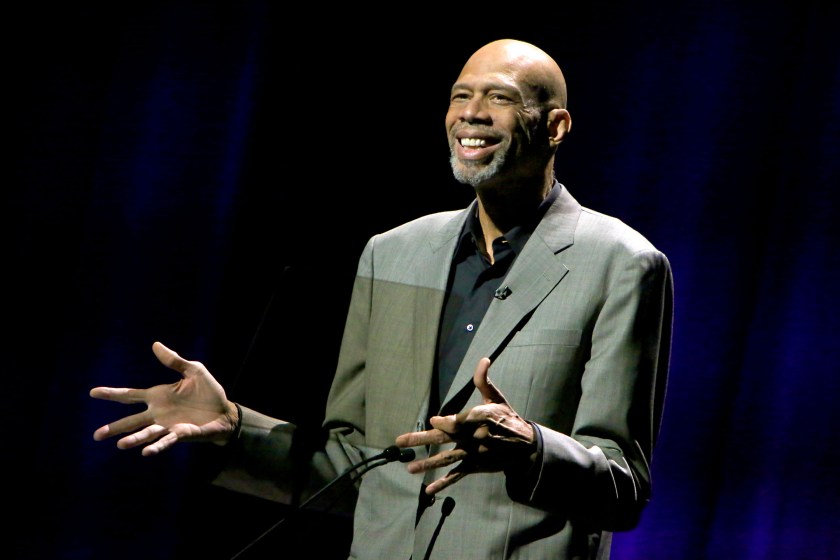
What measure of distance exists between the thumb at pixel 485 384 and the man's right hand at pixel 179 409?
533 millimetres

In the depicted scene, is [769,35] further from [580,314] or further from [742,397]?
[580,314]

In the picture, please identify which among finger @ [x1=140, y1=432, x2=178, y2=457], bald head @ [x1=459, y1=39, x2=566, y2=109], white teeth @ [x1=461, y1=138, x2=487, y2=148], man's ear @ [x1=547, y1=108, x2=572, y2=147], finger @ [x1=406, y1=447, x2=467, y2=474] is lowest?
finger @ [x1=140, y1=432, x2=178, y2=457]

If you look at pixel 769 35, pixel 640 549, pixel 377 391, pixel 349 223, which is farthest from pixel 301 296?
pixel 769 35

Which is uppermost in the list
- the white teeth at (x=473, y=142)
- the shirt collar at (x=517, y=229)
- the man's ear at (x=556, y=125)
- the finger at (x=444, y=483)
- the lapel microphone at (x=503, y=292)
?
the man's ear at (x=556, y=125)

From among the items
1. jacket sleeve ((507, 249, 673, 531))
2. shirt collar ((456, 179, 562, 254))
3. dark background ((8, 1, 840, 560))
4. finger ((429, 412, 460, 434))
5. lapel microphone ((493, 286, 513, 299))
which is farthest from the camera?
dark background ((8, 1, 840, 560))

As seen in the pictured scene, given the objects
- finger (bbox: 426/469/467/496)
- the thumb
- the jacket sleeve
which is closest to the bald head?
the jacket sleeve

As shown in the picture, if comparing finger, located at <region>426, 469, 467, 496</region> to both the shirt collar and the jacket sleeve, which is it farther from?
the shirt collar

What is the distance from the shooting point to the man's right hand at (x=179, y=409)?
1.67 m

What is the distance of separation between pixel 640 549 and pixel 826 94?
1228 millimetres

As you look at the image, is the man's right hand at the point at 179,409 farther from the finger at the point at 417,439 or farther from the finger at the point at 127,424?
the finger at the point at 417,439

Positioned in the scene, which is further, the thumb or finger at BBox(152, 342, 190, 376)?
finger at BBox(152, 342, 190, 376)

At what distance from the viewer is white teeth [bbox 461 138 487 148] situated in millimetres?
1981

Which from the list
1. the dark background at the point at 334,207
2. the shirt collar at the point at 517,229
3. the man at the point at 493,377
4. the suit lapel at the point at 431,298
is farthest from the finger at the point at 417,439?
the dark background at the point at 334,207

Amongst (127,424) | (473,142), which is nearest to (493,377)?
(473,142)
